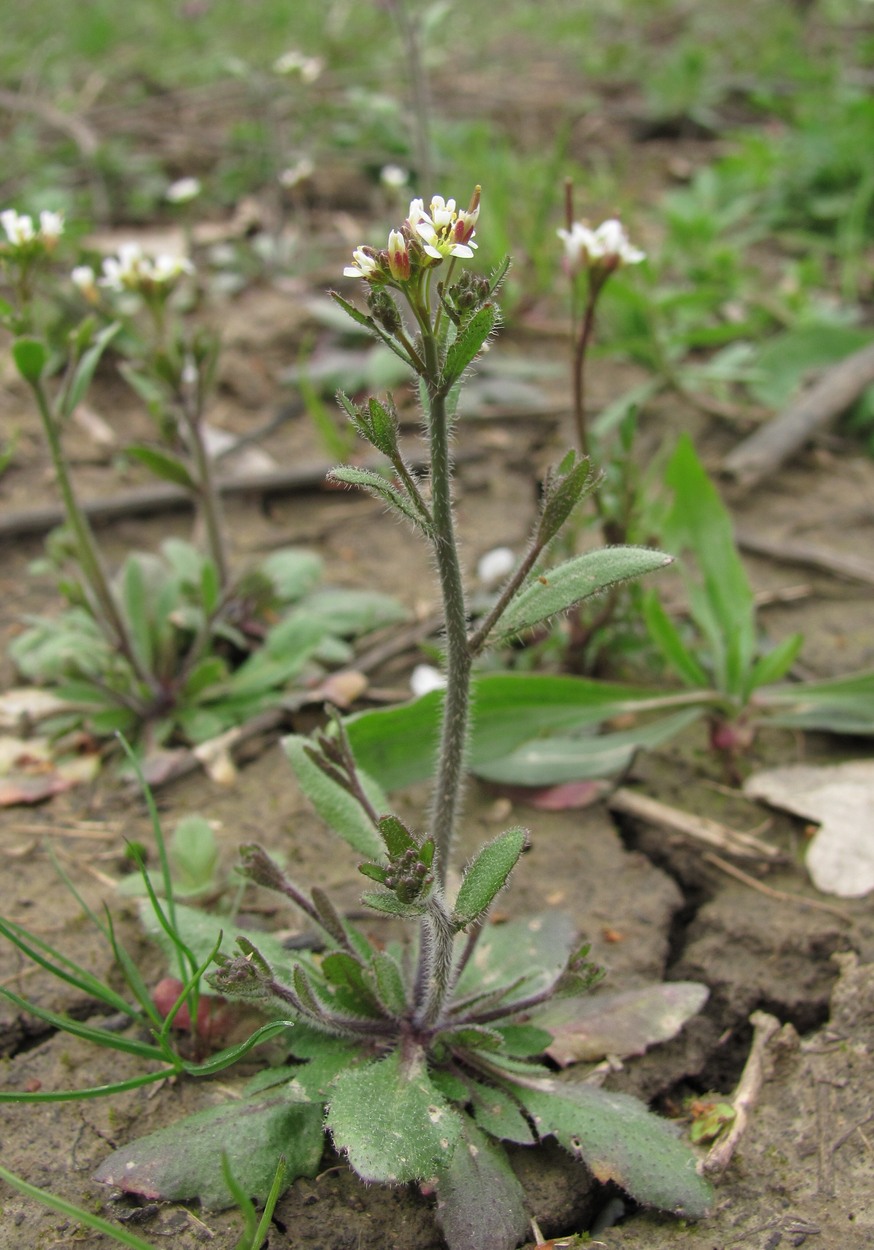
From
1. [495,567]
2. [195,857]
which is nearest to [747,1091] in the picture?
[195,857]

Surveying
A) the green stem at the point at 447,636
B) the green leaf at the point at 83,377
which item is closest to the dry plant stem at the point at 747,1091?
the green stem at the point at 447,636

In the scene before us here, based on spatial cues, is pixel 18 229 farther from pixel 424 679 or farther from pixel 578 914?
pixel 578 914

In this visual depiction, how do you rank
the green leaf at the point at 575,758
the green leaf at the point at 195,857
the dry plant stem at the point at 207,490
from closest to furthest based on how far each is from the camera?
1. the green leaf at the point at 195,857
2. the green leaf at the point at 575,758
3. the dry plant stem at the point at 207,490

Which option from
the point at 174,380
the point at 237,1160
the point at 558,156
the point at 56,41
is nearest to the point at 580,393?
the point at 174,380

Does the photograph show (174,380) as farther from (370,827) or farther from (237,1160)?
(237,1160)

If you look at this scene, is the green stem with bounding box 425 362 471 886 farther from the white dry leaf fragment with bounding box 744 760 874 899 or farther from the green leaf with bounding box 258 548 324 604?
the green leaf with bounding box 258 548 324 604

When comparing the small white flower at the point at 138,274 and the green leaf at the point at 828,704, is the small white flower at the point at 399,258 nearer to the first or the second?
the small white flower at the point at 138,274

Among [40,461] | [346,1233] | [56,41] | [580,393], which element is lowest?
[346,1233]
